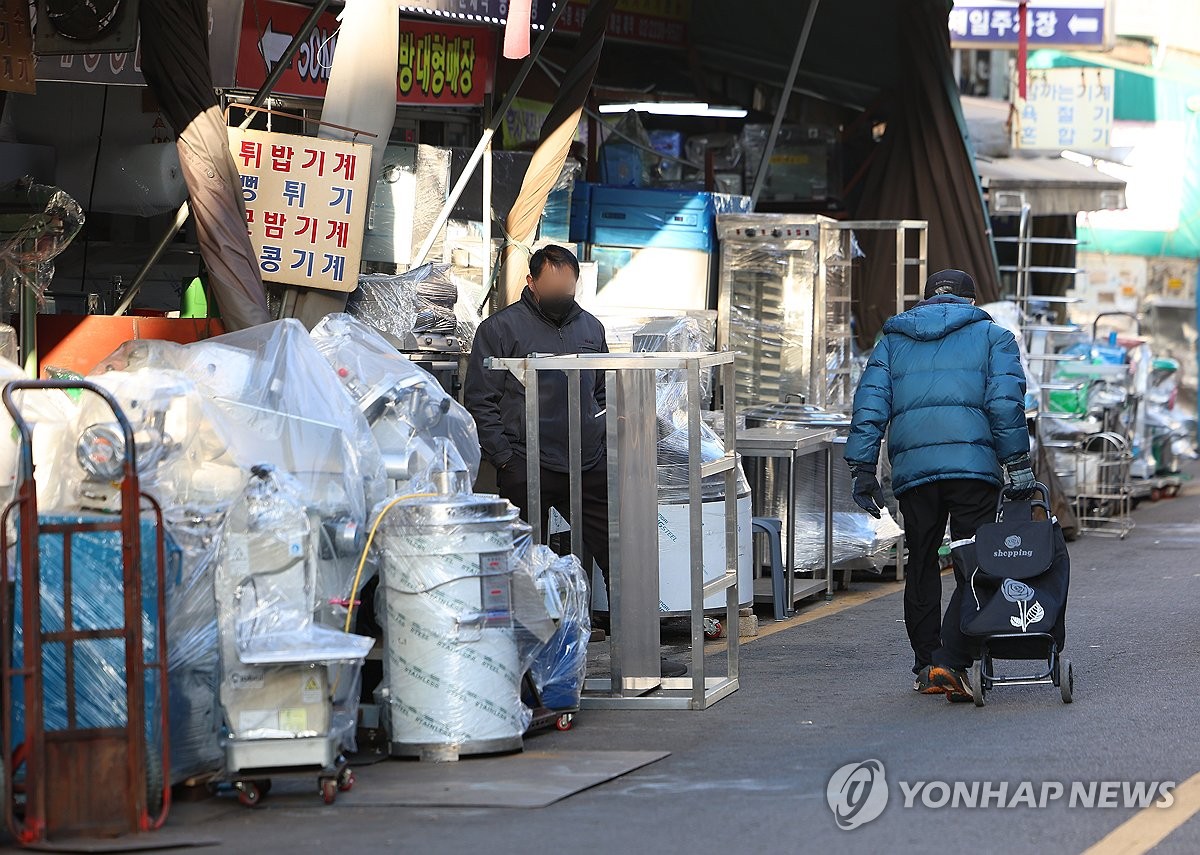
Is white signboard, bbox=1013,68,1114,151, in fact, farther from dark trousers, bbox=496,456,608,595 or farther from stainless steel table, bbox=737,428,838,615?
dark trousers, bbox=496,456,608,595

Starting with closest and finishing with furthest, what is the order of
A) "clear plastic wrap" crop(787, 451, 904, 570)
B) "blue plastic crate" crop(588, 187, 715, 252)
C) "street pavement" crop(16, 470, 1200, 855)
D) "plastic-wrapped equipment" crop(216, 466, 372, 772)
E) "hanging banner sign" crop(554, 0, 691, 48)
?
"street pavement" crop(16, 470, 1200, 855) < "plastic-wrapped equipment" crop(216, 466, 372, 772) < "clear plastic wrap" crop(787, 451, 904, 570) < "blue plastic crate" crop(588, 187, 715, 252) < "hanging banner sign" crop(554, 0, 691, 48)

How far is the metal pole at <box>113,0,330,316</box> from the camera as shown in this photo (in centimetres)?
918

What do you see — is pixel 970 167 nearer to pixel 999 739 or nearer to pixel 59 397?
pixel 999 739

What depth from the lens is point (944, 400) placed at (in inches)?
334

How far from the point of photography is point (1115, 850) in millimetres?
5691

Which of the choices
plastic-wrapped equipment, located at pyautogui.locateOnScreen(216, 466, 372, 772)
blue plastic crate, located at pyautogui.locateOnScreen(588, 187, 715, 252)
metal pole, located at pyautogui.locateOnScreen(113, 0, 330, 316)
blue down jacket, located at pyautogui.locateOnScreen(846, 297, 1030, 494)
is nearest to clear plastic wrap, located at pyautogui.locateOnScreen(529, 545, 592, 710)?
plastic-wrapped equipment, located at pyautogui.locateOnScreen(216, 466, 372, 772)

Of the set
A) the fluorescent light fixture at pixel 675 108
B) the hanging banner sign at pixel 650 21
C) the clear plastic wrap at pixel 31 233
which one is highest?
the hanging banner sign at pixel 650 21

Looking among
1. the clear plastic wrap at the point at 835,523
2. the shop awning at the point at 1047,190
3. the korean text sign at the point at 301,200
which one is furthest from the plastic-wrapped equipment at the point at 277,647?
the shop awning at the point at 1047,190

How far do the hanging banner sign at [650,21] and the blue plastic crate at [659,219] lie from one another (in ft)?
6.38

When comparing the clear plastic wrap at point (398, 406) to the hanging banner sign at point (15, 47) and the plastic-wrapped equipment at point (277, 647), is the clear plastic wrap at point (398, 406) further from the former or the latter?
the hanging banner sign at point (15, 47)

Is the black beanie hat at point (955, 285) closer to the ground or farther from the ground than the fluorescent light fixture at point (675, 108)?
closer to the ground

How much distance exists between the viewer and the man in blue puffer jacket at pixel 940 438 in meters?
8.41

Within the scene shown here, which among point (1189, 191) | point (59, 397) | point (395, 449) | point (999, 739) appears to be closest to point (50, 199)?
point (59, 397)

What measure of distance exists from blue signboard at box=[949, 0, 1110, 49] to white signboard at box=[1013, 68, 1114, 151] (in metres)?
0.84
